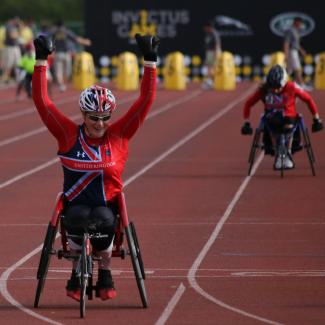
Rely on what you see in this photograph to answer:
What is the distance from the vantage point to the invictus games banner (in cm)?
4903

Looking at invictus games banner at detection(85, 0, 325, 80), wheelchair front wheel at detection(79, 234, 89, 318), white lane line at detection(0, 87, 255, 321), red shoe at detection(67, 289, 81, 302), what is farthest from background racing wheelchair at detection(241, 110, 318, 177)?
invictus games banner at detection(85, 0, 325, 80)

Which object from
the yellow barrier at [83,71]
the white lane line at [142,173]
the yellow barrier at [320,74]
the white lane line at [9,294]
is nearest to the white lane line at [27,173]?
the white lane line at [142,173]

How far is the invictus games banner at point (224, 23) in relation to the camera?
4903 cm

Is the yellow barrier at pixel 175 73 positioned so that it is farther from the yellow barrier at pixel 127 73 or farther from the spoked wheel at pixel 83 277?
the spoked wheel at pixel 83 277

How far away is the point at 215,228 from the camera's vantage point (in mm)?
15852

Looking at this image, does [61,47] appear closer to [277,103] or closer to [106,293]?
[277,103]

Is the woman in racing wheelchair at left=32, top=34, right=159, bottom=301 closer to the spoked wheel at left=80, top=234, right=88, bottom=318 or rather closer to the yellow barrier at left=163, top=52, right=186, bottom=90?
the spoked wheel at left=80, top=234, right=88, bottom=318

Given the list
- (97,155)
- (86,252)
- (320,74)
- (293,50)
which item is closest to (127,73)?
(320,74)

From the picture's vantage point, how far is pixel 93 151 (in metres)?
10.9

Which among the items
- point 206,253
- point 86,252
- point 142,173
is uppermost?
point 86,252

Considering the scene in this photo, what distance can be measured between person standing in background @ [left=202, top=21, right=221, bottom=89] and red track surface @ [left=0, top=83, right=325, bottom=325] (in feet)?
53.3

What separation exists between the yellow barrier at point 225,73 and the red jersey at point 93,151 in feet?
112

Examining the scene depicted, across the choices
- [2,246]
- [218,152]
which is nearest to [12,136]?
[218,152]

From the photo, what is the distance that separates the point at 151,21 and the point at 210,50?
425cm
